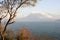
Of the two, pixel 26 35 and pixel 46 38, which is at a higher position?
pixel 26 35

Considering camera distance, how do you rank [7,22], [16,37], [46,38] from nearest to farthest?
[7,22] < [16,37] < [46,38]

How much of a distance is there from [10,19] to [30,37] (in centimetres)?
1065

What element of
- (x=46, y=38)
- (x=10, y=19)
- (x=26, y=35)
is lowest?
(x=46, y=38)

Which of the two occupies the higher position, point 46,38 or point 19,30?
point 19,30

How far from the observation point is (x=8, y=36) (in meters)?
27.8

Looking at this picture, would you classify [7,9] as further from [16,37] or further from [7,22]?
[16,37]

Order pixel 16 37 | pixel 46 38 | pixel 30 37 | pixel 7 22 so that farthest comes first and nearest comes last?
pixel 46 38
pixel 30 37
pixel 16 37
pixel 7 22

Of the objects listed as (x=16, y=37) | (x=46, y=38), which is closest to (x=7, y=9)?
(x=16, y=37)

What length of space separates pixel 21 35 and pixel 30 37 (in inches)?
107

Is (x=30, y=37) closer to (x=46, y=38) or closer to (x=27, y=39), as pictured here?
(x=27, y=39)

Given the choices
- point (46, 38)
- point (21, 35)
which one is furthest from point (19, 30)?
point (46, 38)

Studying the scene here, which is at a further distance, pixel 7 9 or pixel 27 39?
pixel 27 39

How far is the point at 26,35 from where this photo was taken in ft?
95.5

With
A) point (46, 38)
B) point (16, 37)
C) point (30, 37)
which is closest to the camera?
point (16, 37)
